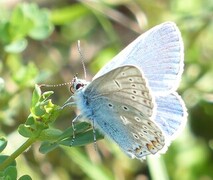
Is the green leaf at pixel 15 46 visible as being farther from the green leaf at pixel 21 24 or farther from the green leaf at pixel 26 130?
the green leaf at pixel 26 130

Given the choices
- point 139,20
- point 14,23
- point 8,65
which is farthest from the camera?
point 139,20

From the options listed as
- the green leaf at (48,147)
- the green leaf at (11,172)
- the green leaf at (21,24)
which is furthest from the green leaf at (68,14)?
the green leaf at (11,172)

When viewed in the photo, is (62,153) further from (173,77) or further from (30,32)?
(173,77)

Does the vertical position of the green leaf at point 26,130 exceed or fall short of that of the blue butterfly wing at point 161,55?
it exceeds it

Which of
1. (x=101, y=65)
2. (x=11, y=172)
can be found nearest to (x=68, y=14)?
(x=101, y=65)

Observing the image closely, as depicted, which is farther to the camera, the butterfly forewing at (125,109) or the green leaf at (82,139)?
the butterfly forewing at (125,109)

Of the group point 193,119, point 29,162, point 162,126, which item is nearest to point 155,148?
point 162,126

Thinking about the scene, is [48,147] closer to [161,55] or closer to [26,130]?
[26,130]

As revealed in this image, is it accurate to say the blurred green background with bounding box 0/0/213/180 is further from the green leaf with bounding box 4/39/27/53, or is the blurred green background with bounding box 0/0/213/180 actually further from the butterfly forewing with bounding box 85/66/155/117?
the butterfly forewing with bounding box 85/66/155/117

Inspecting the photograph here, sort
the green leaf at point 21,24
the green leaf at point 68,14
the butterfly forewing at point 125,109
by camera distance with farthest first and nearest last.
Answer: the green leaf at point 68,14, the green leaf at point 21,24, the butterfly forewing at point 125,109
